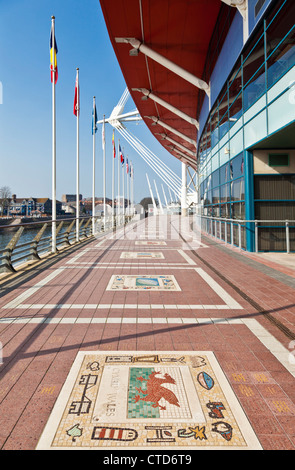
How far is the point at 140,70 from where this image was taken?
17.1 metres

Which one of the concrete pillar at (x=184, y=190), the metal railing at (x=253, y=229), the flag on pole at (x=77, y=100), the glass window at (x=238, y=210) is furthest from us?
the concrete pillar at (x=184, y=190)

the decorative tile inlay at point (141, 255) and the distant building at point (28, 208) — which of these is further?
the distant building at point (28, 208)

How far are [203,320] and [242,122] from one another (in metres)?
8.32

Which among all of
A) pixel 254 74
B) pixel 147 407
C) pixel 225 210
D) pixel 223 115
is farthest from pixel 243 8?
pixel 147 407

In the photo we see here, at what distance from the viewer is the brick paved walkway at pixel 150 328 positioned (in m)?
2.59

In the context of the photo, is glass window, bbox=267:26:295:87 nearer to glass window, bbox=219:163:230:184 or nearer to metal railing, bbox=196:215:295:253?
metal railing, bbox=196:215:295:253

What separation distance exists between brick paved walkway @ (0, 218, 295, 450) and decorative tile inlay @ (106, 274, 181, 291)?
0.07ft

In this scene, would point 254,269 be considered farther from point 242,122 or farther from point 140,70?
point 140,70

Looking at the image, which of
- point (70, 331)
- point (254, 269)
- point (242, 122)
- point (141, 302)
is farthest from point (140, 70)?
point (70, 331)

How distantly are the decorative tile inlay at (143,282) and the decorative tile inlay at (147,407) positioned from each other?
3069 millimetres

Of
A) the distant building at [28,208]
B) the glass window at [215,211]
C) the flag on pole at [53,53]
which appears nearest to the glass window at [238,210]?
the glass window at [215,211]

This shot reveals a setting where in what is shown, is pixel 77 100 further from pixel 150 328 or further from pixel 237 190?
pixel 150 328

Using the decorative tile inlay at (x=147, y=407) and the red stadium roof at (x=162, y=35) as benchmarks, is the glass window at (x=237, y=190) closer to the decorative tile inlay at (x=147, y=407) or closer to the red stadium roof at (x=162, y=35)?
the red stadium roof at (x=162, y=35)
